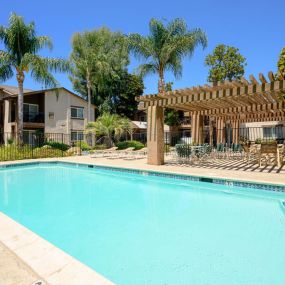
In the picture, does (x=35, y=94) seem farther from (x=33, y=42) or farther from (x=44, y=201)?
(x=44, y=201)

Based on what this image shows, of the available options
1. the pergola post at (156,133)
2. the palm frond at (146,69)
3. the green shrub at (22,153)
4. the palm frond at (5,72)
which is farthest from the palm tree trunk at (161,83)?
the palm frond at (5,72)

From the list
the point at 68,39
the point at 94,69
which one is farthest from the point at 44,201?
the point at 68,39

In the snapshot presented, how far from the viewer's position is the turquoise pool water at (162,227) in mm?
3615

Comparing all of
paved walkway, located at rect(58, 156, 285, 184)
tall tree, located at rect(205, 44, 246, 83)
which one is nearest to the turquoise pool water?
paved walkway, located at rect(58, 156, 285, 184)

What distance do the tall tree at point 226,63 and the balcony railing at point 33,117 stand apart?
64.0 ft

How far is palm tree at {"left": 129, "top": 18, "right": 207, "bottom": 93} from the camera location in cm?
2355

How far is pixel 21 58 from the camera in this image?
18.9 m

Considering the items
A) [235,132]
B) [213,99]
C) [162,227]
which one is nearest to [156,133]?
[213,99]

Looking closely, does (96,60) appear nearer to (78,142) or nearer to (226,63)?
(78,142)

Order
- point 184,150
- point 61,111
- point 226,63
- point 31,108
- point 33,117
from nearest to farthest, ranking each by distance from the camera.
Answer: point 184,150
point 33,117
point 31,108
point 61,111
point 226,63

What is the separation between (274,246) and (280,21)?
80.4ft

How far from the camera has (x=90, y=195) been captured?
8.57 metres

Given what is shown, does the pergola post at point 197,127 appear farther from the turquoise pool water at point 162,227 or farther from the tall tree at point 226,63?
the tall tree at point 226,63

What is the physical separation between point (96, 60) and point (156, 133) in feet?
70.1
